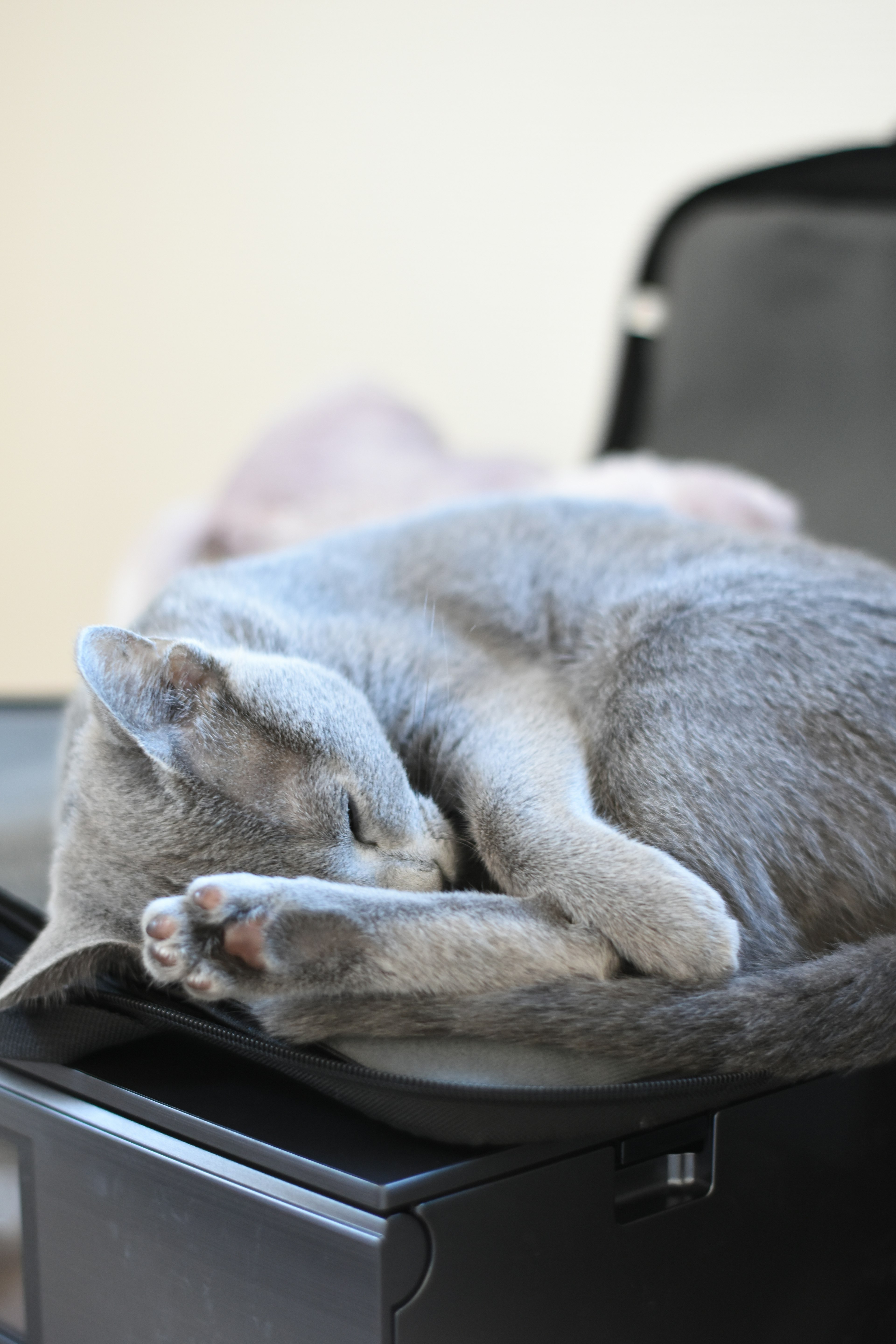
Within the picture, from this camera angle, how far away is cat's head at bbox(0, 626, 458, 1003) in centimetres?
77

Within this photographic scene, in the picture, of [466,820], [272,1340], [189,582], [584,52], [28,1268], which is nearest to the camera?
[272,1340]

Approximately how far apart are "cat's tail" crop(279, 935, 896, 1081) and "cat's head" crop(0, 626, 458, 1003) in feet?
0.42

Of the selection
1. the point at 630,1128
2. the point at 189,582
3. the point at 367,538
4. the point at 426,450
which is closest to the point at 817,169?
the point at 426,450

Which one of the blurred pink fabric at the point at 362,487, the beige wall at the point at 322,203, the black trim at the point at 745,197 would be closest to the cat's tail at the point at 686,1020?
the blurred pink fabric at the point at 362,487

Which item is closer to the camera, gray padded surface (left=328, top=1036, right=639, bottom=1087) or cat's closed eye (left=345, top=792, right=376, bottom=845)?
gray padded surface (left=328, top=1036, right=639, bottom=1087)

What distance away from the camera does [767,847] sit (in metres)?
0.77

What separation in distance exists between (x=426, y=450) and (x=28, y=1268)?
4.15 feet

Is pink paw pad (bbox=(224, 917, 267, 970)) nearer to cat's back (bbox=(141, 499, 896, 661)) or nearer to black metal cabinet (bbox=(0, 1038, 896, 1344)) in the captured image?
black metal cabinet (bbox=(0, 1038, 896, 1344))

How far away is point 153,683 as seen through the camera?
0.78 metres

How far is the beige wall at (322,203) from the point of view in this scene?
1937 millimetres

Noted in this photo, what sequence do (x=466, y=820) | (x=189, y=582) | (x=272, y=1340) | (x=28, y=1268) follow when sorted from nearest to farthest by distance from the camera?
(x=272, y=1340)
(x=28, y=1268)
(x=466, y=820)
(x=189, y=582)

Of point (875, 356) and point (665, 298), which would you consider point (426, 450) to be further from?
point (875, 356)

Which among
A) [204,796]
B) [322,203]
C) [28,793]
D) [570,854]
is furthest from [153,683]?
[322,203]

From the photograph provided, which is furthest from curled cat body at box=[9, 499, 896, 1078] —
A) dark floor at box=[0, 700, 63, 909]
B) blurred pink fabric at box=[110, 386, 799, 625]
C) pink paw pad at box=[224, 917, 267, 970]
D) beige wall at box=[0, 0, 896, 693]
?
beige wall at box=[0, 0, 896, 693]
